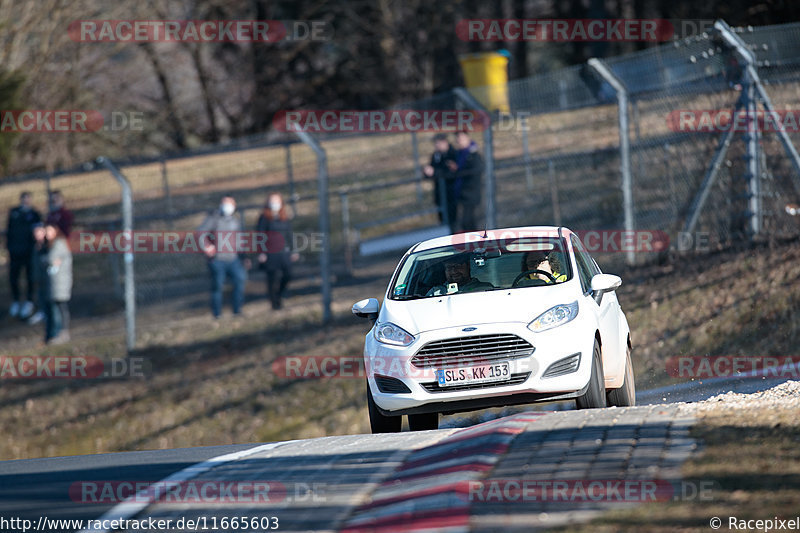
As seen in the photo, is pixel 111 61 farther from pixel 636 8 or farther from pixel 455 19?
pixel 636 8

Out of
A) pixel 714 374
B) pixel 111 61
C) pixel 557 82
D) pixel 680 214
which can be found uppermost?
pixel 111 61

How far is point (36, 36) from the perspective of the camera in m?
36.9

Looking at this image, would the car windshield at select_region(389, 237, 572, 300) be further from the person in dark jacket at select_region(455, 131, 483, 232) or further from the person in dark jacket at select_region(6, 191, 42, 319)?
the person in dark jacket at select_region(6, 191, 42, 319)

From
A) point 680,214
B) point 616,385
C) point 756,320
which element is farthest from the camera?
point 680,214

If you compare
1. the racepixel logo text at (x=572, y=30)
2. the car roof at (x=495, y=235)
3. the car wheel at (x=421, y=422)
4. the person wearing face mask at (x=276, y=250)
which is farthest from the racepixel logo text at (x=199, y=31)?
the car wheel at (x=421, y=422)

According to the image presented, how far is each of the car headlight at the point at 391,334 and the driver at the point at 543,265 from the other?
1.27m

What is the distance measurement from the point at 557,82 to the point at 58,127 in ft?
73.1

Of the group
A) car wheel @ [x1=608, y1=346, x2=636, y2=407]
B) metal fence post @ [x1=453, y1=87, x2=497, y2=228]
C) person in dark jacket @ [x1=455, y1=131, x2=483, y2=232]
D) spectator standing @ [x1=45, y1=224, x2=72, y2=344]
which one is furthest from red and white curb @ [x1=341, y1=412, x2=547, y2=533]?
spectator standing @ [x1=45, y1=224, x2=72, y2=344]

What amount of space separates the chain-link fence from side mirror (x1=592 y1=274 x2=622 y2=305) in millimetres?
6359

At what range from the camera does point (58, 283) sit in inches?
779

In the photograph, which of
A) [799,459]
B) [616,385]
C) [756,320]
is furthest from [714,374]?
[799,459]

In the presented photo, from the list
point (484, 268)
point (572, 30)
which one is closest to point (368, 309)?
point (484, 268)

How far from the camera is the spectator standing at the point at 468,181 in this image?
1777 cm

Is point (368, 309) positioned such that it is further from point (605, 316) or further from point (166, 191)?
point (166, 191)
